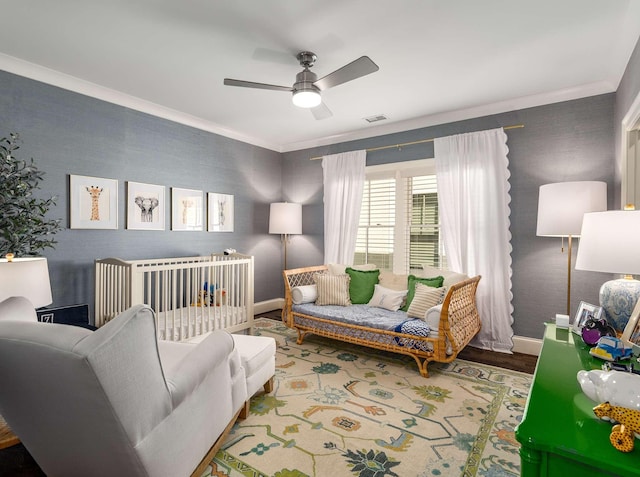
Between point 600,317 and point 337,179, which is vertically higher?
point 337,179

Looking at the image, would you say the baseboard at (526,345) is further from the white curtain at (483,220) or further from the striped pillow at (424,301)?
the striped pillow at (424,301)

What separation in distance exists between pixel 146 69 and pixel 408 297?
3.21 meters

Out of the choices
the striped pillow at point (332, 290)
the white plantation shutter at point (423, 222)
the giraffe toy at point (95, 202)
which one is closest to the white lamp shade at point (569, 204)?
the white plantation shutter at point (423, 222)

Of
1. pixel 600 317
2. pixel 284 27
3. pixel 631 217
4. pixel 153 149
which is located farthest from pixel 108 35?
pixel 600 317

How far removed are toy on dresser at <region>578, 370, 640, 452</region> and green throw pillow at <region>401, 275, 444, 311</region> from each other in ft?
7.89

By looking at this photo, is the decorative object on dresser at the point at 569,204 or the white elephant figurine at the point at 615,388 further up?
the decorative object on dresser at the point at 569,204

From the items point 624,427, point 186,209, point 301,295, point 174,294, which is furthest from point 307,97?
point 624,427

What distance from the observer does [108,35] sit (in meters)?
2.39

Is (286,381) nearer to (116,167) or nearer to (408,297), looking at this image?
(408,297)

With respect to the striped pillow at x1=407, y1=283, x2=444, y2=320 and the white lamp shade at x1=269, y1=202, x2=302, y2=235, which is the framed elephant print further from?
the striped pillow at x1=407, y1=283, x2=444, y2=320

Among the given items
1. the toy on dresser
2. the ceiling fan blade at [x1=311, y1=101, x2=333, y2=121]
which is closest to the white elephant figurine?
the toy on dresser

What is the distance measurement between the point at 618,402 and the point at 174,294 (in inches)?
114

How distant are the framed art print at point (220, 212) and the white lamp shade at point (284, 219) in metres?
0.59

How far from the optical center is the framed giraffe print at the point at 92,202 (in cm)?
313
